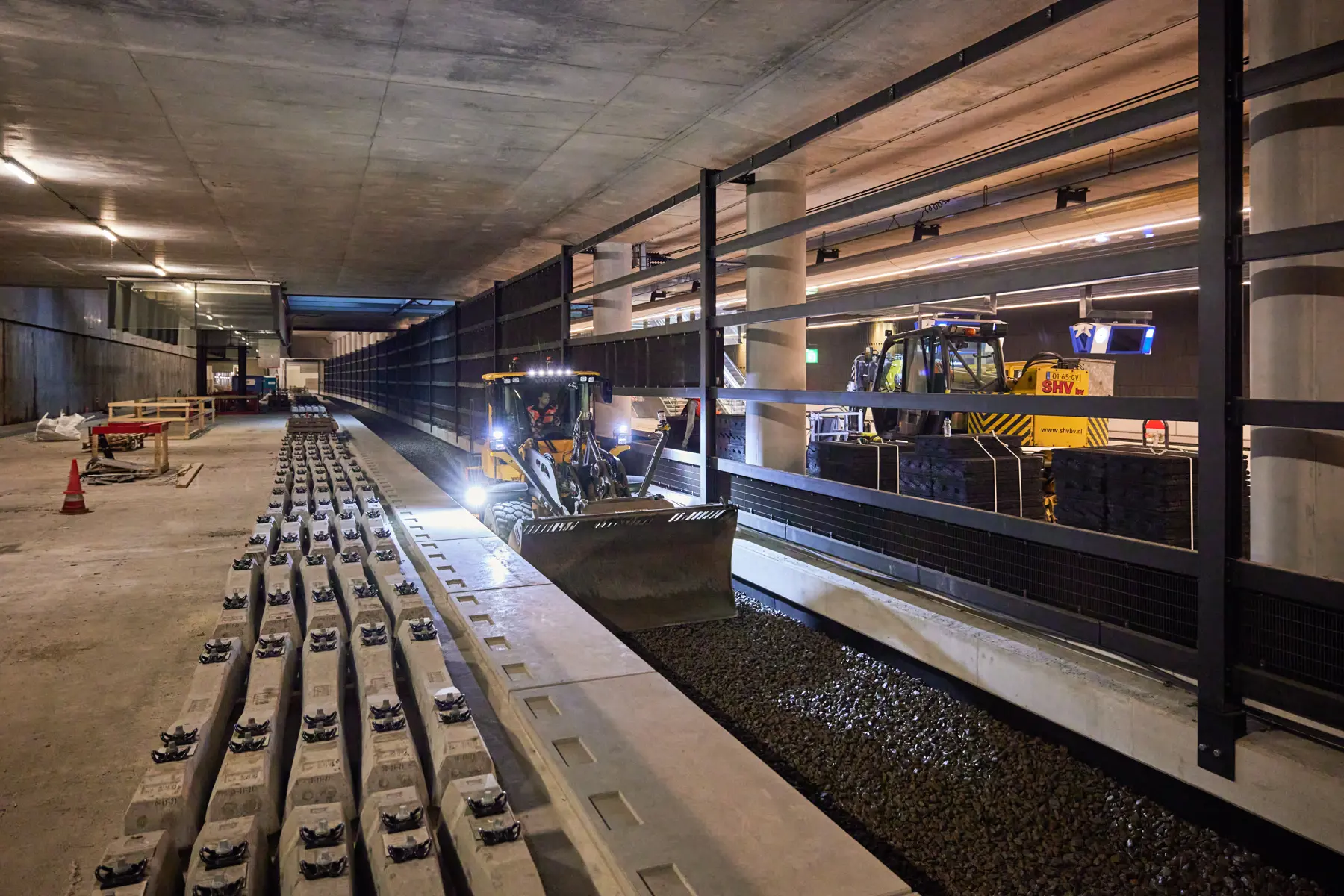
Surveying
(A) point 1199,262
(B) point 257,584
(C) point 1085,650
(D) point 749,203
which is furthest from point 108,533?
(A) point 1199,262

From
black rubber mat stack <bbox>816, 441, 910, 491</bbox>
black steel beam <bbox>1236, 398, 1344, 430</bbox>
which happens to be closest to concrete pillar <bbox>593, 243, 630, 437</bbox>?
black rubber mat stack <bbox>816, 441, 910, 491</bbox>

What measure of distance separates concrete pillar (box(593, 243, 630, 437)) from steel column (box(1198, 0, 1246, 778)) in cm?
959

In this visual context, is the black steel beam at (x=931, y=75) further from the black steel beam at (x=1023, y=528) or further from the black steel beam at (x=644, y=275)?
the black steel beam at (x=1023, y=528)

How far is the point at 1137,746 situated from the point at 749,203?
19.9 feet

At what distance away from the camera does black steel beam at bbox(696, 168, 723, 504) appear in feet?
28.8

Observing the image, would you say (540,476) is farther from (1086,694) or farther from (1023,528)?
(1086,694)

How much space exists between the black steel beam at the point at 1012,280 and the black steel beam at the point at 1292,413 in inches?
28.3

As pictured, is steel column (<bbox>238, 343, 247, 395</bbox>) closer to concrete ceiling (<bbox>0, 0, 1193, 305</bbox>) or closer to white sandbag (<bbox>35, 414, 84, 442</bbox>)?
white sandbag (<bbox>35, 414, 84, 442</bbox>)

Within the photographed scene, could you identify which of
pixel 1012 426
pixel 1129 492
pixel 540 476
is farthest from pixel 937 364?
pixel 1129 492

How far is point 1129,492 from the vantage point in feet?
16.8

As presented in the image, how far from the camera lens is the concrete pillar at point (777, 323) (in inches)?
328

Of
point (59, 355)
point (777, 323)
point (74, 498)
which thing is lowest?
point (74, 498)

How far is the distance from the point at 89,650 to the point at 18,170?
24.4 ft

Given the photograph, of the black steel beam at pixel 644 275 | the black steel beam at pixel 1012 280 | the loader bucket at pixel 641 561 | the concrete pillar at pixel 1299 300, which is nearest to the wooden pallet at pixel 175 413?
the black steel beam at pixel 644 275
